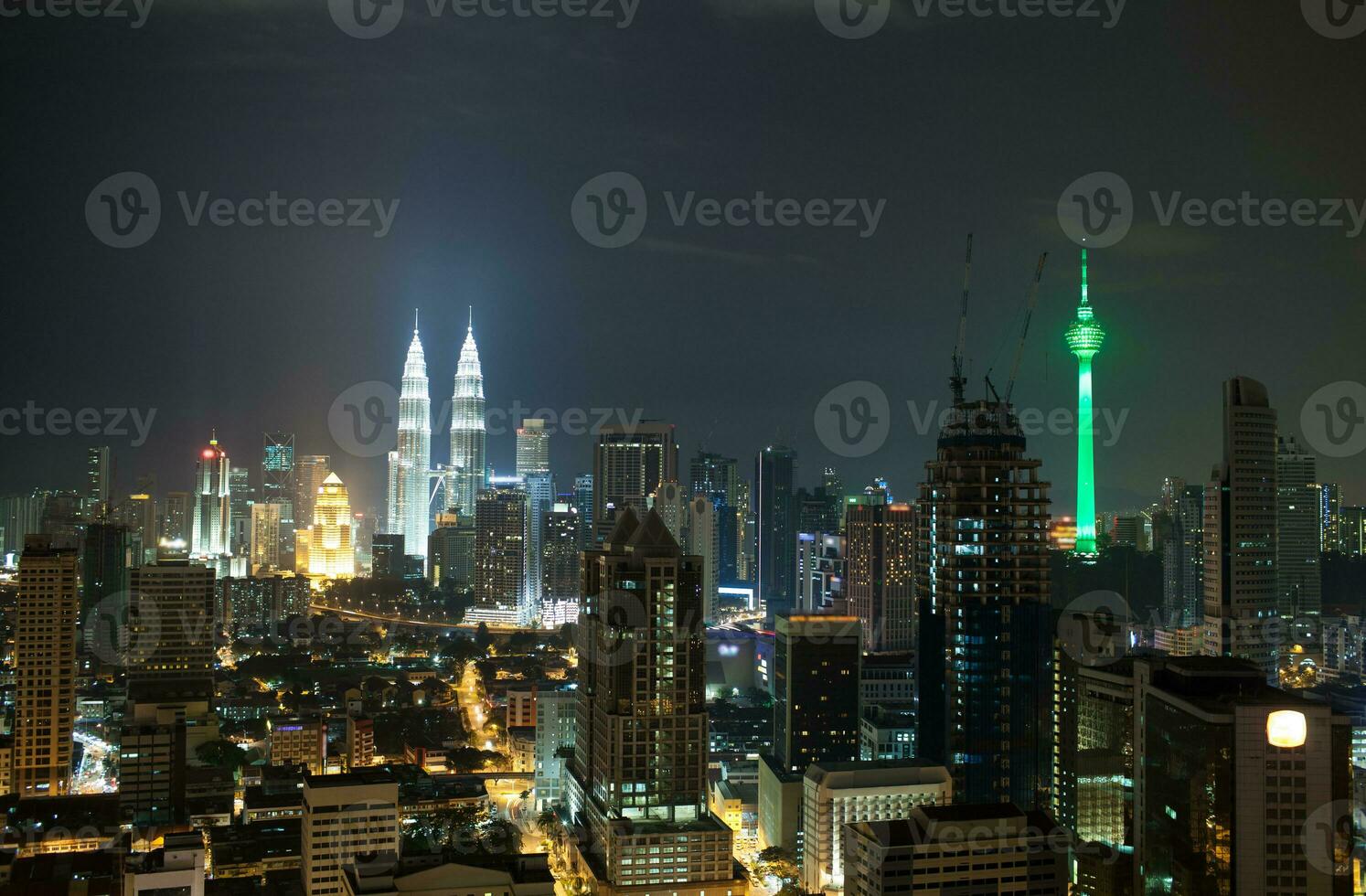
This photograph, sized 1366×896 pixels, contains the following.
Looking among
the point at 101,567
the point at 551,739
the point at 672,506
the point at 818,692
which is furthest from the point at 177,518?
the point at 818,692

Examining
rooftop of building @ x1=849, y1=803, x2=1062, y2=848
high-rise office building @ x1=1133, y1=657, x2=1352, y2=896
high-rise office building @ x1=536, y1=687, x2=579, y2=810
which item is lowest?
high-rise office building @ x1=536, y1=687, x2=579, y2=810

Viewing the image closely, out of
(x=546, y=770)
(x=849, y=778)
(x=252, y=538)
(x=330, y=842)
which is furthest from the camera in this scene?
(x=252, y=538)

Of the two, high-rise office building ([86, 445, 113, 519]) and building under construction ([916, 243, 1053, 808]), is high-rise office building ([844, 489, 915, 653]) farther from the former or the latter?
high-rise office building ([86, 445, 113, 519])

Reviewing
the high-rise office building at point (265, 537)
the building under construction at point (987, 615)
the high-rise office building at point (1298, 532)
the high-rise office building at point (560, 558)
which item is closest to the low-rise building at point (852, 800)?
the building under construction at point (987, 615)

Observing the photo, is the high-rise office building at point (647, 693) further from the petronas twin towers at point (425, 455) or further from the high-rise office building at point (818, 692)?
the petronas twin towers at point (425, 455)

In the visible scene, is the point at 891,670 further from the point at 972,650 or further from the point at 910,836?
the point at 910,836

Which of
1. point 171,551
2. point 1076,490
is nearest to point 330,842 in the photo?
point 171,551

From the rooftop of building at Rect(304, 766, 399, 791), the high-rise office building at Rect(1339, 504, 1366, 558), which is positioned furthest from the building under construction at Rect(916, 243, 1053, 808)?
the high-rise office building at Rect(1339, 504, 1366, 558)
